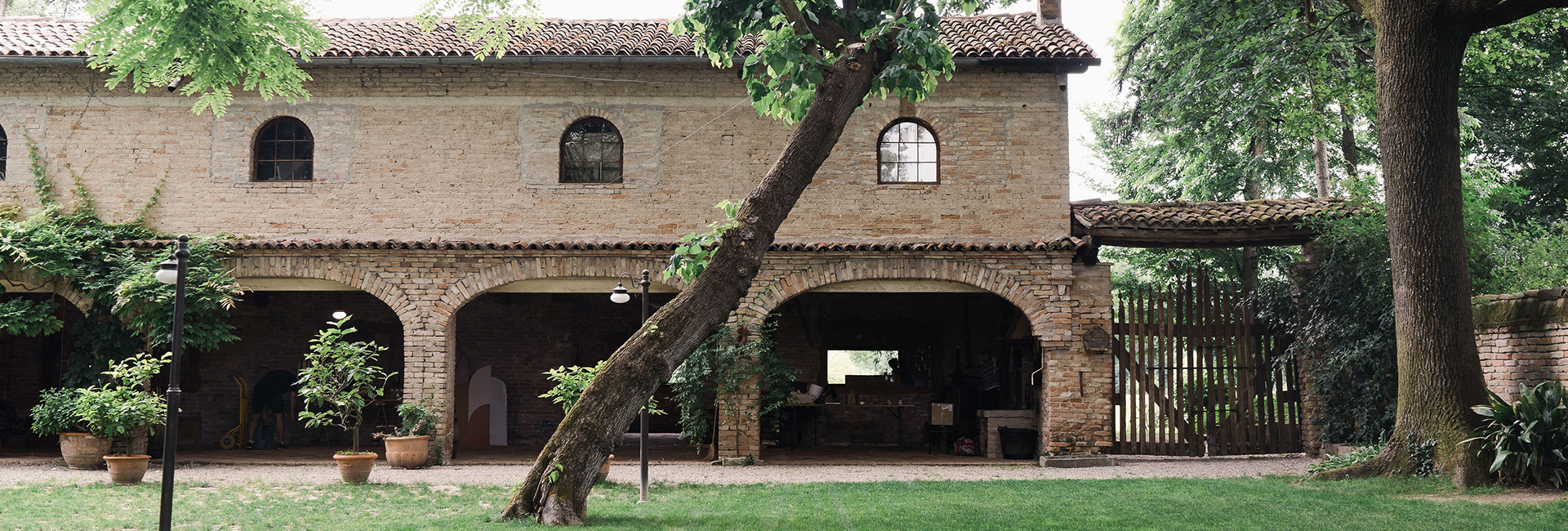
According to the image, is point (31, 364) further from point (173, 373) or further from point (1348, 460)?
point (1348, 460)

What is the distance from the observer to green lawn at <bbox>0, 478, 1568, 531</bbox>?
22.8 ft

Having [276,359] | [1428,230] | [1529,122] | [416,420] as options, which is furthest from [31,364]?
[1529,122]

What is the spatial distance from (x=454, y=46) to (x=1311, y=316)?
431 inches

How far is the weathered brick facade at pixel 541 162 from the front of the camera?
12.1m

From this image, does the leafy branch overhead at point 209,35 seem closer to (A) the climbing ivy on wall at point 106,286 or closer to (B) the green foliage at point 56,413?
(A) the climbing ivy on wall at point 106,286

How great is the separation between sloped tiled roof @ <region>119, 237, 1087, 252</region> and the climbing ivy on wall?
0.30m

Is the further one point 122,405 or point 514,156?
point 514,156

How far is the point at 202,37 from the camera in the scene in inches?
303

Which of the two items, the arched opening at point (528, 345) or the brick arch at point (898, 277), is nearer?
the brick arch at point (898, 277)

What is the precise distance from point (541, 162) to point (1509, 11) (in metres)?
9.97

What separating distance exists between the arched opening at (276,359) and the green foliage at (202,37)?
6.79 meters

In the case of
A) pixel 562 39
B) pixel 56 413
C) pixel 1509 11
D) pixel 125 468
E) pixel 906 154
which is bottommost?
pixel 125 468

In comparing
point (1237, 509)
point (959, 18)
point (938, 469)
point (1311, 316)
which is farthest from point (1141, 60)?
point (1237, 509)

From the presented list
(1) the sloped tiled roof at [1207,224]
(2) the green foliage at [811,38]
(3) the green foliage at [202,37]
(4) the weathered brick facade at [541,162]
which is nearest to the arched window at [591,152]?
(4) the weathered brick facade at [541,162]
